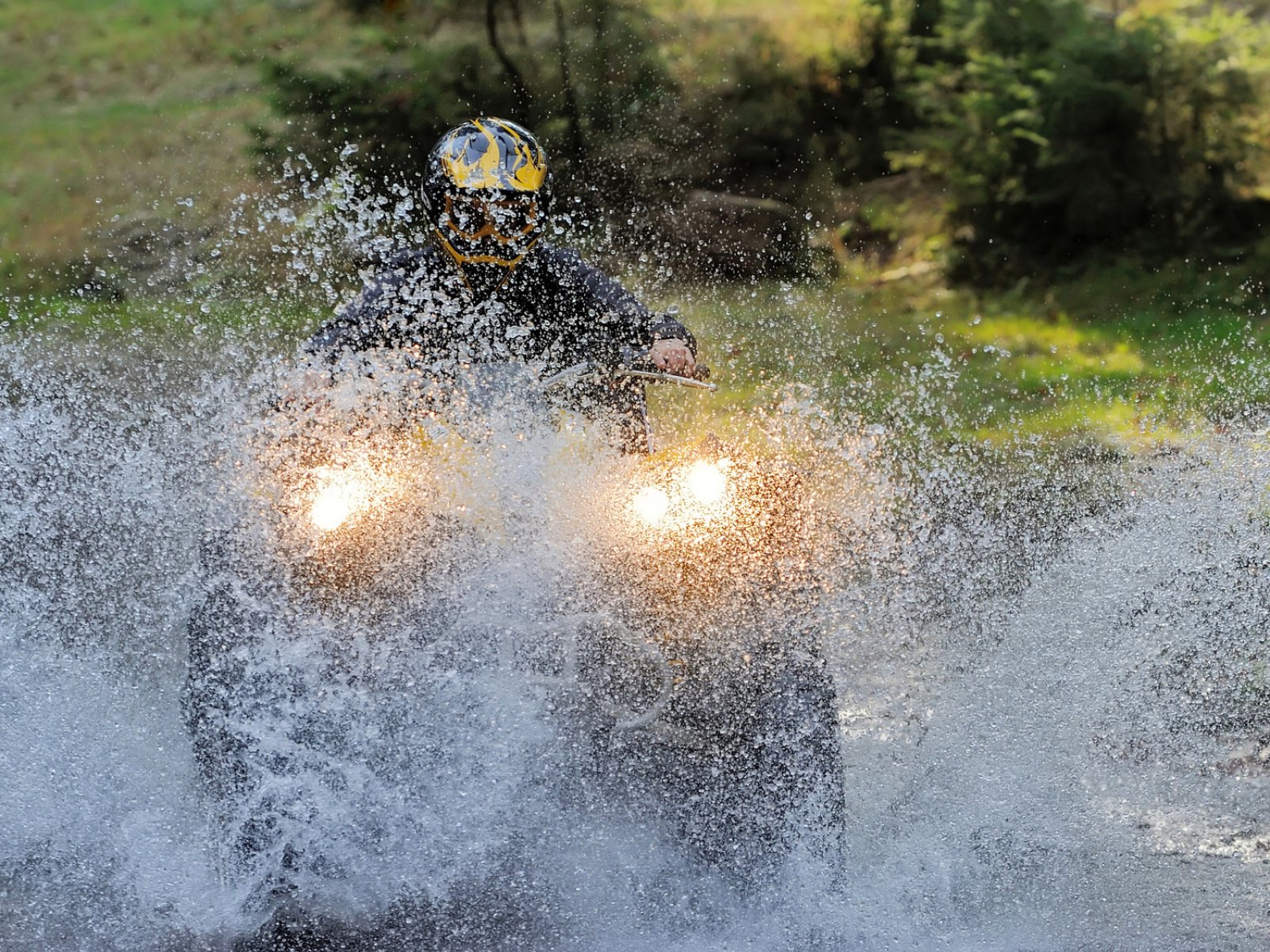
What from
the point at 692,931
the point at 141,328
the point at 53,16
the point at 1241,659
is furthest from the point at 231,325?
the point at 1241,659

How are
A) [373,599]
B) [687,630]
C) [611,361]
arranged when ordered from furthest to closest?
[373,599]
[687,630]
[611,361]

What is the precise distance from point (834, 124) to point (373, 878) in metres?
7.93

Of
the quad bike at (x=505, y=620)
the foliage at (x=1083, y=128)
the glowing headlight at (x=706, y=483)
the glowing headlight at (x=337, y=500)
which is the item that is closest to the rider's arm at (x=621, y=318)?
the quad bike at (x=505, y=620)

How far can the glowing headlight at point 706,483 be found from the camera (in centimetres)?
591

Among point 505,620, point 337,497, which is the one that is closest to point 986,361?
point 505,620

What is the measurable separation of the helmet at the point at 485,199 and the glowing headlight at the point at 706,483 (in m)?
1.63

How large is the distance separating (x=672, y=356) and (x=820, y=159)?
695 centimetres

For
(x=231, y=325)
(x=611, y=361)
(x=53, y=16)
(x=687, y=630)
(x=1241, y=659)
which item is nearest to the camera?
(x=611, y=361)

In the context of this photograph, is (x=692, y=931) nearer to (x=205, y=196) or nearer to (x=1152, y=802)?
(x=1152, y=802)

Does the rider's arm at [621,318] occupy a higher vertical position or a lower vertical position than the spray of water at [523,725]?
higher

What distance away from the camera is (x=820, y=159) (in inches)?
425

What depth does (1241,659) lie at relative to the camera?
6.18 metres

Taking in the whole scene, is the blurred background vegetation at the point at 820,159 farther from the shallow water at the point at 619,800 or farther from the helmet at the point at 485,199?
the helmet at the point at 485,199

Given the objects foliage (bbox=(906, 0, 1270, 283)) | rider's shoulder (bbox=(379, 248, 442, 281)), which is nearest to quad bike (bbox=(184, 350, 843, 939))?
rider's shoulder (bbox=(379, 248, 442, 281))
